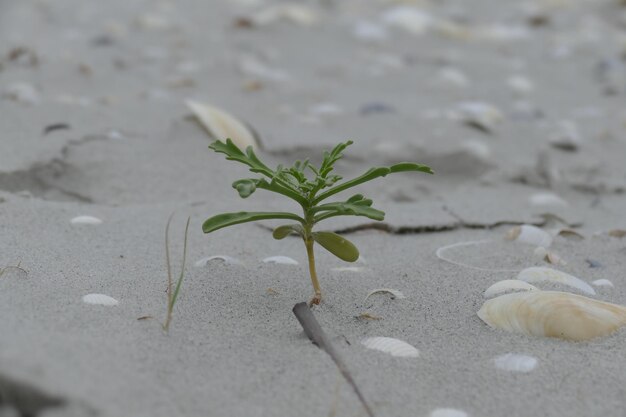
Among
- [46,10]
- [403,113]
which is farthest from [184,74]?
[46,10]

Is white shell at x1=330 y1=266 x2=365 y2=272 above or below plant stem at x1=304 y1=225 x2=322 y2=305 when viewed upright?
below

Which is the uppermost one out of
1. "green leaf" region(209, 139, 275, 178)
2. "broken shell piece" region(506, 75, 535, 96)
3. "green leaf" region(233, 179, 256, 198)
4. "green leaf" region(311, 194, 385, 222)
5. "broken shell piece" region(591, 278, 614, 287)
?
"green leaf" region(209, 139, 275, 178)

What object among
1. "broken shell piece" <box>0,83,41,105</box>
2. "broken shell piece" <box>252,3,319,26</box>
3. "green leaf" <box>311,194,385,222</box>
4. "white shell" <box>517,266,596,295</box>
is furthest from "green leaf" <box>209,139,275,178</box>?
"broken shell piece" <box>252,3,319,26</box>

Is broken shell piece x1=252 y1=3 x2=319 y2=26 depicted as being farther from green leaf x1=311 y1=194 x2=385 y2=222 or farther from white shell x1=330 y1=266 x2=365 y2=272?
green leaf x1=311 y1=194 x2=385 y2=222

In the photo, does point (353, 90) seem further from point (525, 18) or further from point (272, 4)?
point (525, 18)

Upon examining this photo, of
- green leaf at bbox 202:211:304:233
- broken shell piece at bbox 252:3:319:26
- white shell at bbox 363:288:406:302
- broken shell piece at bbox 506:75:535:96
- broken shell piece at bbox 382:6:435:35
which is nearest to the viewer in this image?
green leaf at bbox 202:211:304:233

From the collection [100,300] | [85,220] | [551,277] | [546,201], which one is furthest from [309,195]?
[546,201]

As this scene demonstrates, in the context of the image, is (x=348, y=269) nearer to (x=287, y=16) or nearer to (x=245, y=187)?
(x=245, y=187)
